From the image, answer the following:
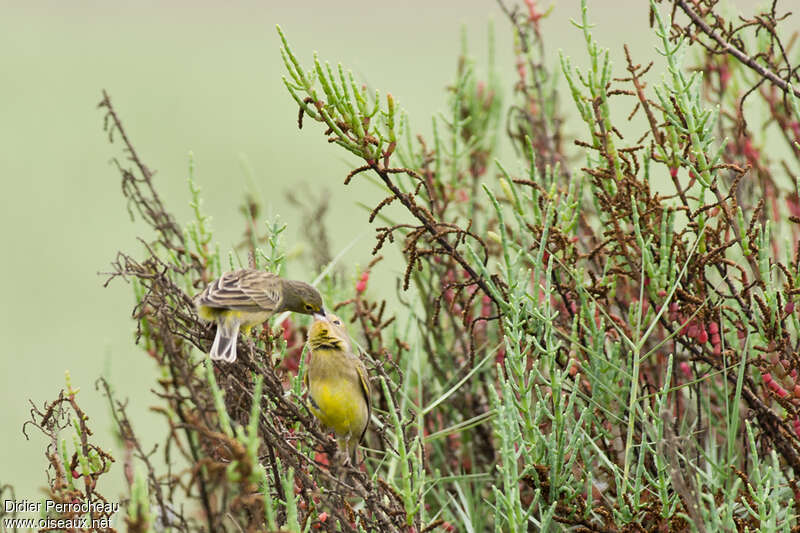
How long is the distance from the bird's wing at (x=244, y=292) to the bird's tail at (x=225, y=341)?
0.28ft

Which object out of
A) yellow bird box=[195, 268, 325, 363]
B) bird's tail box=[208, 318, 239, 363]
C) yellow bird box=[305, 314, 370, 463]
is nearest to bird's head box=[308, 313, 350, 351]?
yellow bird box=[305, 314, 370, 463]

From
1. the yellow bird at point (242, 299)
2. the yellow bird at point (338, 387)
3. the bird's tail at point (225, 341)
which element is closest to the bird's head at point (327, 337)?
the yellow bird at point (338, 387)

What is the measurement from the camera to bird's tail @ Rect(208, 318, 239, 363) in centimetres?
168

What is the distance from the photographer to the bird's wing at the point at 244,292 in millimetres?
2012

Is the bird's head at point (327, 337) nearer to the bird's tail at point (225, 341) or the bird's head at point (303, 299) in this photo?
the bird's head at point (303, 299)

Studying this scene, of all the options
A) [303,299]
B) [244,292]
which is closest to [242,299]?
[244,292]

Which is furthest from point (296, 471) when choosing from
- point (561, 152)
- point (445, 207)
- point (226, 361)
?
point (561, 152)

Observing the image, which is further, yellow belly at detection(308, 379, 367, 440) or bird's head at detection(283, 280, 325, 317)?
bird's head at detection(283, 280, 325, 317)

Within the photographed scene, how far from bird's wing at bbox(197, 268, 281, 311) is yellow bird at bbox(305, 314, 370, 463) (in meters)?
0.14

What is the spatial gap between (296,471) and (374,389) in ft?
2.93

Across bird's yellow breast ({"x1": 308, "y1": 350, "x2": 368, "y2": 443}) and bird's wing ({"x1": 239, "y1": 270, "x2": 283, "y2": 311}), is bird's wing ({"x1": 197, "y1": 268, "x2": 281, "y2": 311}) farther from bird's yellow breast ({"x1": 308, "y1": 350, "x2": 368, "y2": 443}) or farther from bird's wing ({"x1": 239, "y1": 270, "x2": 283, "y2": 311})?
bird's yellow breast ({"x1": 308, "y1": 350, "x2": 368, "y2": 443})

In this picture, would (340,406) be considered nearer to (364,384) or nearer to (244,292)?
(364,384)

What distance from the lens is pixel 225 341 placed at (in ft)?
5.77

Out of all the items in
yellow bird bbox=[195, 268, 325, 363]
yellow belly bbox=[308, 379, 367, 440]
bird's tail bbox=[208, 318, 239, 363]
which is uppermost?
yellow bird bbox=[195, 268, 325, 363]
